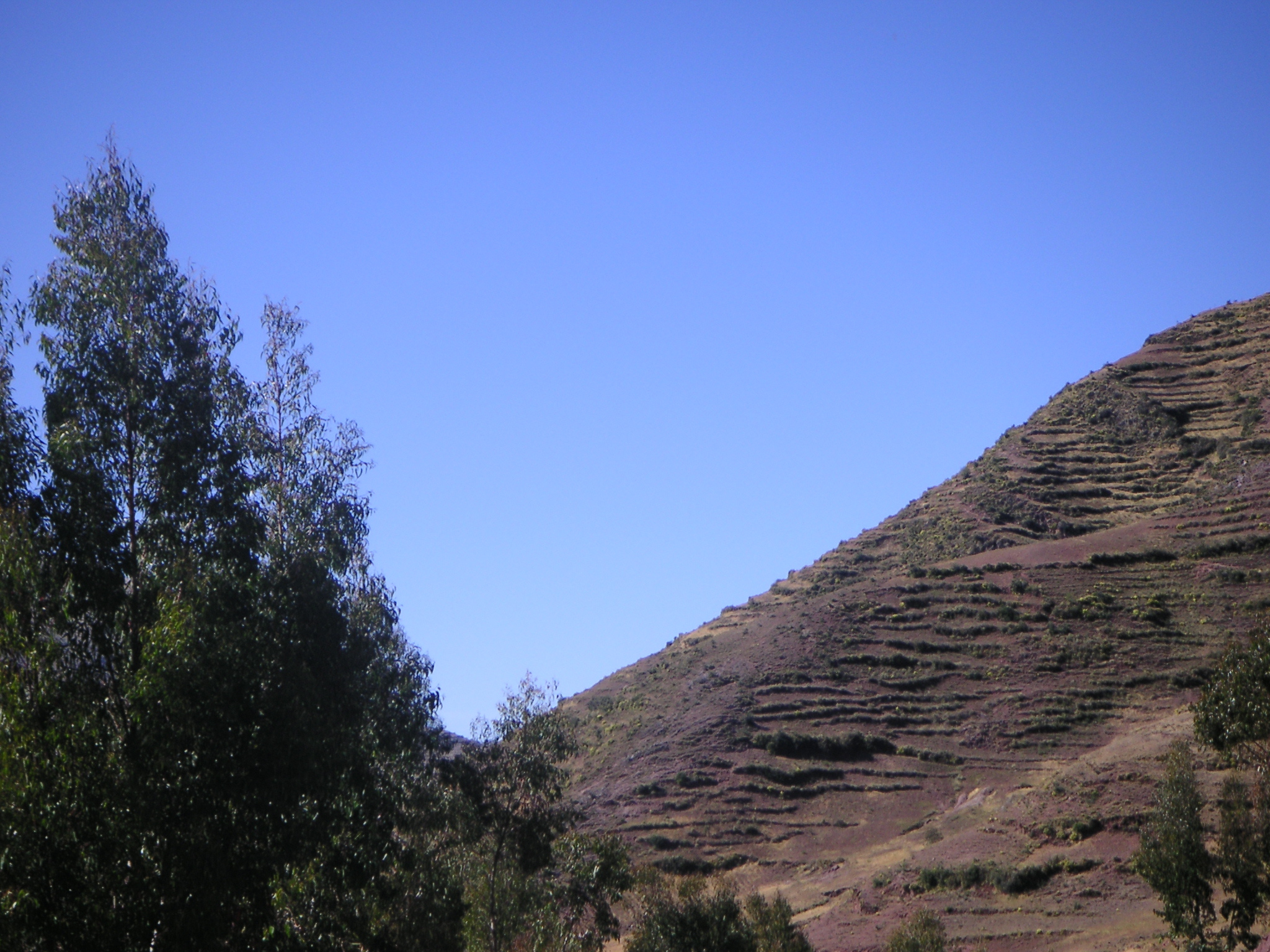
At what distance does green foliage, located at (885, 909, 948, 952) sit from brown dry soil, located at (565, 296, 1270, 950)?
643 cm

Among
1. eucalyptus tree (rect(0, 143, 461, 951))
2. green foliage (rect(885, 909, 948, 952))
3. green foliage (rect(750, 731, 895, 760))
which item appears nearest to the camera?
eucalyptus tree (rect(0, 143, 461, 951))

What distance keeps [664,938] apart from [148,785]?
1971cm

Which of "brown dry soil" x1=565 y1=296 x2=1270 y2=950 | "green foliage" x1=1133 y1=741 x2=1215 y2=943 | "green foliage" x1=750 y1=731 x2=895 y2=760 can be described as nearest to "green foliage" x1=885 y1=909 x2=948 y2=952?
"brown dry soil" x1=565 y1=296 x2=1270 y2=950

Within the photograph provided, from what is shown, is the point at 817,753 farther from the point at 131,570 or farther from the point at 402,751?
the point at 131,570

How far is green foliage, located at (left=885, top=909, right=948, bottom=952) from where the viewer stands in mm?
28266

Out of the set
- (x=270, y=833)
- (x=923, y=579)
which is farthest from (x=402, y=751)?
(x=923, y=579)

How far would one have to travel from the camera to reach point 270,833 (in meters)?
11.8

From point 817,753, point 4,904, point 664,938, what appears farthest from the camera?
point 817,753

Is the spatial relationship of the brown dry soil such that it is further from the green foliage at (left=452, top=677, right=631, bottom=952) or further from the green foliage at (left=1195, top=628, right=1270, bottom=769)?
the green foliage at (left=452, top=677, right=631, bottom=952)

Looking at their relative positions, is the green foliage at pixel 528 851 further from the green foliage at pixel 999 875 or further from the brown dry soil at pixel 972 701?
the green foliage at pixel 999 875

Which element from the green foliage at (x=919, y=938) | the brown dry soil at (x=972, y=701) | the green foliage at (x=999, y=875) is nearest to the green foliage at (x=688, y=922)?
the green foliage at (x=919, y=938)

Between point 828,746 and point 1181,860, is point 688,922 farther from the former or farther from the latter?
point 828,746

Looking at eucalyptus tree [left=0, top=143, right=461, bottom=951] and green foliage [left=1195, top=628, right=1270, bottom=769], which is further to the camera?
green foliage [left=1195, top=628, right=1270, bottom=769]

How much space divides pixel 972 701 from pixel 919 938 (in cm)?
3696
